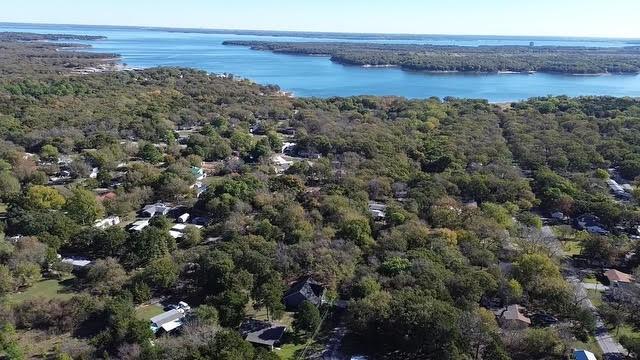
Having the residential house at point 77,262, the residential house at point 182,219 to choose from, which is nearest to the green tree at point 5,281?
the residential house at point 77,262

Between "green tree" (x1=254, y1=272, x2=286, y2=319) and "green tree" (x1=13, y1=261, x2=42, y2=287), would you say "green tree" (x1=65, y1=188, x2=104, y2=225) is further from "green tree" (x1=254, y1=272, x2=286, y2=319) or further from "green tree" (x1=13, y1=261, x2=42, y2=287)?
"green tree" (x1=254, y1=272, x2=286, y2=319)

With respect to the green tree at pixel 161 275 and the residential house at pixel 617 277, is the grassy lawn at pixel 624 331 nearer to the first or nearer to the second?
the residential house at pixel 617 277

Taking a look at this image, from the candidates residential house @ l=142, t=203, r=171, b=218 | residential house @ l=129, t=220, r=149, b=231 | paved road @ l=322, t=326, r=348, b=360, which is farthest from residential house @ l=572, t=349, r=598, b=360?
residential house @ l=142, t=203, r=171, b=218

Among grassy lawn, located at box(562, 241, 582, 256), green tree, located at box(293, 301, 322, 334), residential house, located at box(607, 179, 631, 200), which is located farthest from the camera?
residential house, located at box(607, 179, 631, 200)

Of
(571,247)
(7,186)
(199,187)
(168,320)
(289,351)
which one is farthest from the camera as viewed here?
(199,187)

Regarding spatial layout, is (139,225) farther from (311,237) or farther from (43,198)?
(311,237)

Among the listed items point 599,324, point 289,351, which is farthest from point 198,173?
point 599,324
